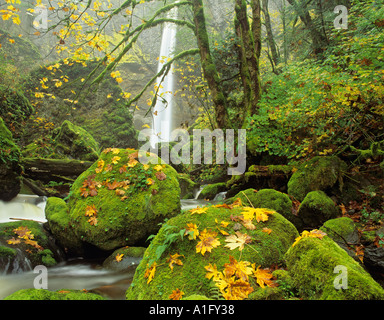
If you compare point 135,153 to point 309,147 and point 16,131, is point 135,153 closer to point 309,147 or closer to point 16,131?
point 309,147

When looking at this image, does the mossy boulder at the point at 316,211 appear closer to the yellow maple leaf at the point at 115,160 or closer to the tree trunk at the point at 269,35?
the yellow maple leaf at the point at 115,160

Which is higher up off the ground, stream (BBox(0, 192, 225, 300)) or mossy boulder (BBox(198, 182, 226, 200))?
mossy boulder (BBox(198, 182, 226, 200))

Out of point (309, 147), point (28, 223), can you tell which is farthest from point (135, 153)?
point (309, 147)

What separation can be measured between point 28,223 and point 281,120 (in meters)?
6.69

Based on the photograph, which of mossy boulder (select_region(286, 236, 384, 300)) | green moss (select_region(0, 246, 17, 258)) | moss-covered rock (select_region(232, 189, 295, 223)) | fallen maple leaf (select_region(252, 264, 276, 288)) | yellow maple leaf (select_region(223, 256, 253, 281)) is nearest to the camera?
mossy boulder (select_region(286, 236, 384, 300))

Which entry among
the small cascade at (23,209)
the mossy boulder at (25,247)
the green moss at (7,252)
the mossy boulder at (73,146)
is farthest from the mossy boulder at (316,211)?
the mossy boulder at (73,146)

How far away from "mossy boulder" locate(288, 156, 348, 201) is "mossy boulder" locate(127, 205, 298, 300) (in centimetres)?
332

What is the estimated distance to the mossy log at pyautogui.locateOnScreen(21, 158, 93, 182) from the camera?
809 cm

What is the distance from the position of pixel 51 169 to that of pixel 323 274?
8941 millimetres

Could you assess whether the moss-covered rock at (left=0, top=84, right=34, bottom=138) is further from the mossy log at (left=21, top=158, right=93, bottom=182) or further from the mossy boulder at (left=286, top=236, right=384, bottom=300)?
the mossy boulder at (left=286, top=236, right=384, bottom=300)

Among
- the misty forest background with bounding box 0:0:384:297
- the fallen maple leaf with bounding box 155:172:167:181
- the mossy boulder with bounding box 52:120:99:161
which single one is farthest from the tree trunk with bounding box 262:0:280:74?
the fallen maple leaf with bounding box 155:172:167:181

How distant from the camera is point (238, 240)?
8.11 ft

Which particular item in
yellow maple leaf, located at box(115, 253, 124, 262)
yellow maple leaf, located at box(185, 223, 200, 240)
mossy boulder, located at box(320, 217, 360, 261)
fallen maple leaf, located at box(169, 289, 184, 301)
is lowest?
yellow maple leaf, located at box(115, 253, 124, 262)

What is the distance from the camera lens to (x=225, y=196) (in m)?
7.99
